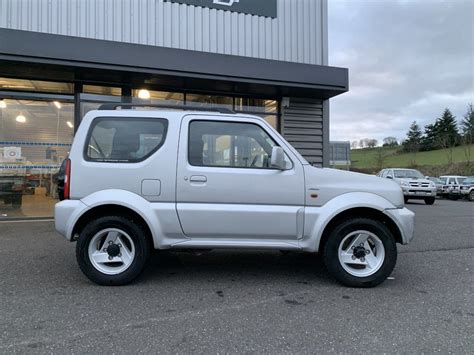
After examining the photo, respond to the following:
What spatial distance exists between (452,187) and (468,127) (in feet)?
89.6

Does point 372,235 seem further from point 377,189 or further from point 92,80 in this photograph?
point 92,80

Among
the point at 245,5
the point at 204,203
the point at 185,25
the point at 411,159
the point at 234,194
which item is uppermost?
the point at 245,5

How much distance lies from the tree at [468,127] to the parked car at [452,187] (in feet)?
72.0

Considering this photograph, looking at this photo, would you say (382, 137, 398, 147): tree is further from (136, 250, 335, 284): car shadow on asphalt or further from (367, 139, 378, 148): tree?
(136, 250, 335, 284): car shadow on asphalt

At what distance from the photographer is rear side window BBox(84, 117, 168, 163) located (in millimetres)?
4246

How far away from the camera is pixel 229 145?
438cm

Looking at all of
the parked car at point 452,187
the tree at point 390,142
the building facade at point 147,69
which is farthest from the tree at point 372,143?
the building facade at point 147,69

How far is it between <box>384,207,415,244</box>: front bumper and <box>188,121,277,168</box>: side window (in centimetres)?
156

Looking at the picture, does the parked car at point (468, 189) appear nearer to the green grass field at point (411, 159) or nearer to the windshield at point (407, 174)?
the windshield at point (407, 174)

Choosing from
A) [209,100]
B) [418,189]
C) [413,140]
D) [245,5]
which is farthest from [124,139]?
[413,140]

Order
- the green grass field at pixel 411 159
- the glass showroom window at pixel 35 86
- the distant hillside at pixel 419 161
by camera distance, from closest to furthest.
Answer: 1. the glass showroom window at pixel 35 86
2. the distant hillside at pixel 419 161
3. the green grass field at pixel 411 159

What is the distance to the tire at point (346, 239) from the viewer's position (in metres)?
4.21

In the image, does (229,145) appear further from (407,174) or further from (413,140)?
(413,140)

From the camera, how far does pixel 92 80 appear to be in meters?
8.92
